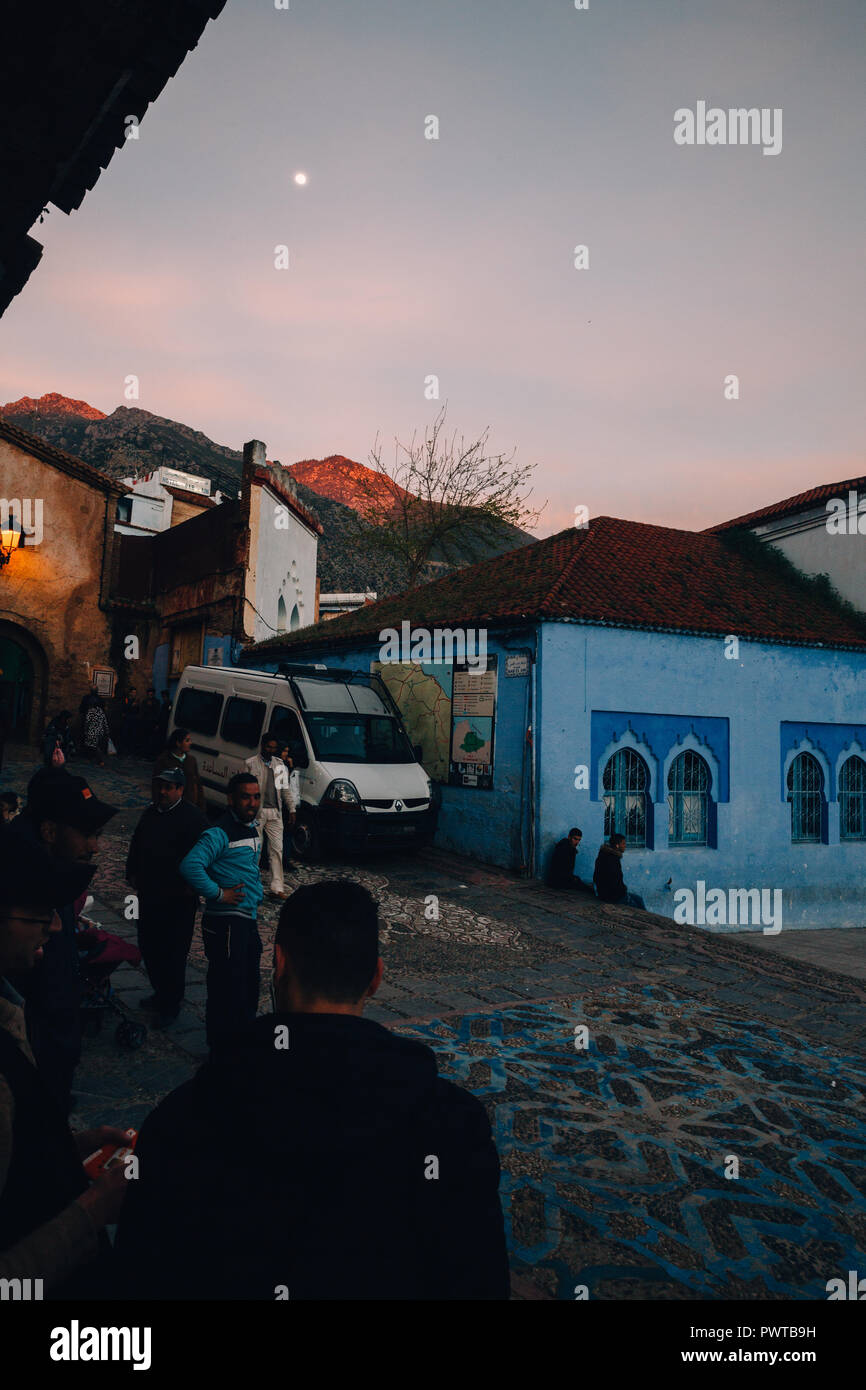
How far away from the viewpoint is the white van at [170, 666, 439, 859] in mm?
11391

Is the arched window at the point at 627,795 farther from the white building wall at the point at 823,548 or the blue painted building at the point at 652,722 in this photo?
the white building wall at the point at 823,548

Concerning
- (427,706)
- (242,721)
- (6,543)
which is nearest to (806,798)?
(427,706)

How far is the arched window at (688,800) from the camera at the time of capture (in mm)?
14258

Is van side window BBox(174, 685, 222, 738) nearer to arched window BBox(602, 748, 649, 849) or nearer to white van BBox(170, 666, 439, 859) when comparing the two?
white van BBox(170, 666, 439, 859)

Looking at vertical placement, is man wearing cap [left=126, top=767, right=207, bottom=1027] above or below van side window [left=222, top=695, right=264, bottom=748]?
below

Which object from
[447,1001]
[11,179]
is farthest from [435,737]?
[11,179]

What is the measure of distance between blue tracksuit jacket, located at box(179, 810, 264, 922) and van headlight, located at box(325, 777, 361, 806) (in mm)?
6145

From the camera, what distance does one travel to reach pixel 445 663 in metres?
14.8

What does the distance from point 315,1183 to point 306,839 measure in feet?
34.2

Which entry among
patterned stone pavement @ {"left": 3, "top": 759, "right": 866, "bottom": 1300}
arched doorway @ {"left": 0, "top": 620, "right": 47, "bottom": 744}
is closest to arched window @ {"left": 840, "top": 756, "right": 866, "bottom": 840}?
patterned stone pavement @ {"left": 3, "top": 759, "right": 866, "bottom": 1300}

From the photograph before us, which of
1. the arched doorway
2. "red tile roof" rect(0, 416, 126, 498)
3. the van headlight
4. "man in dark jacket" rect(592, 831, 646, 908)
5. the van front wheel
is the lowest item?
"man in dark jacket" rect(592, 831, 646, 908)

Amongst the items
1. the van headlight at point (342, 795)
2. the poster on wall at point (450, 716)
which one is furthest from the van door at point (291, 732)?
the poster on wall at point (450, 716)

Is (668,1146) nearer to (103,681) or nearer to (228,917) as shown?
(228,917)

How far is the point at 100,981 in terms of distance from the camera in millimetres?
5375
